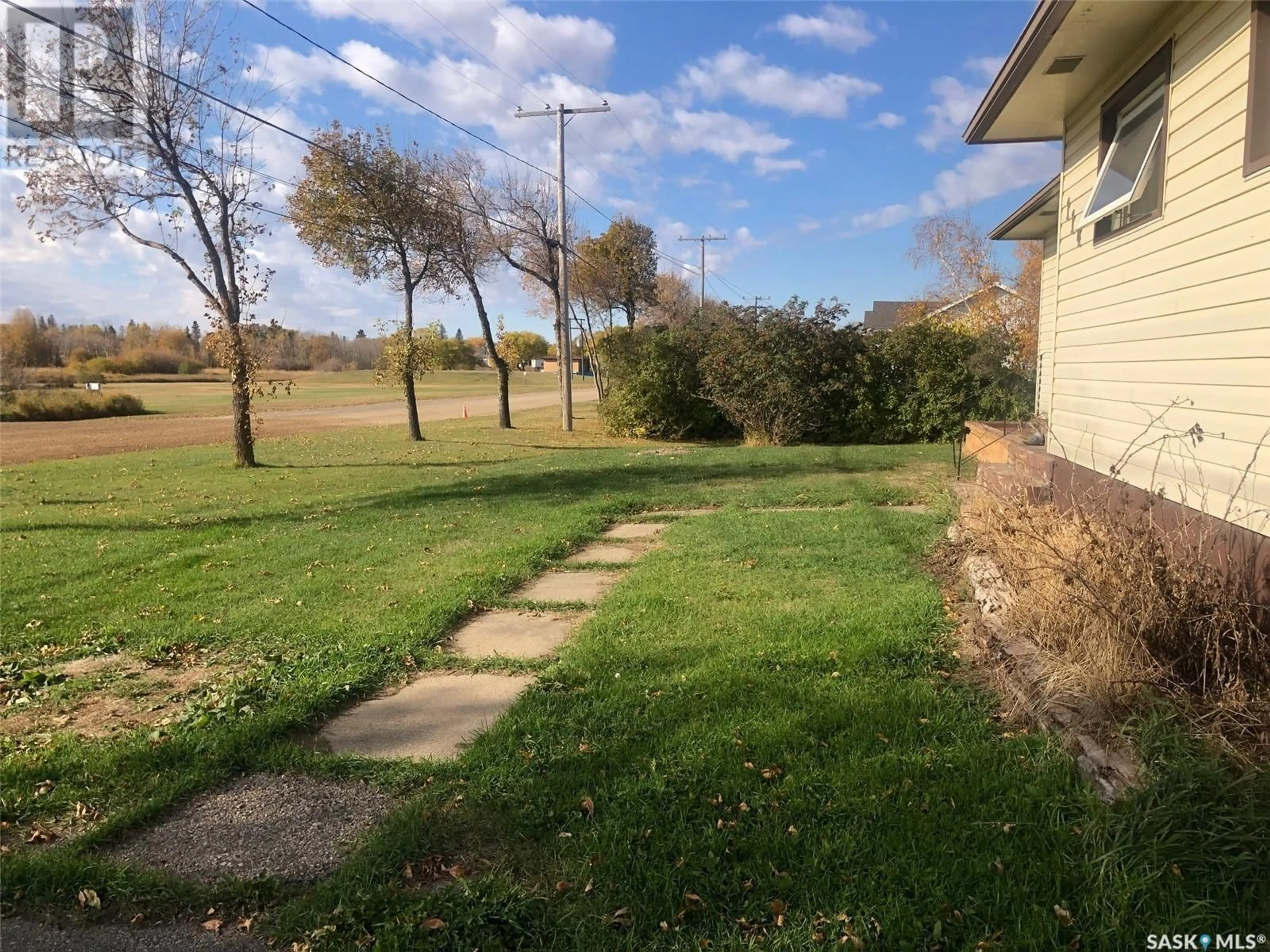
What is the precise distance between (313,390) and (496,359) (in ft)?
138

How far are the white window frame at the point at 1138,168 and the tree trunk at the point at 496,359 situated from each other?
60.2 ft

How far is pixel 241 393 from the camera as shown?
14.5 m

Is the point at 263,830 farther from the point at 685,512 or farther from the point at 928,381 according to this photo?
the point at 928,381

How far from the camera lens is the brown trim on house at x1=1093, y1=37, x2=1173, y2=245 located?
507 centimetres

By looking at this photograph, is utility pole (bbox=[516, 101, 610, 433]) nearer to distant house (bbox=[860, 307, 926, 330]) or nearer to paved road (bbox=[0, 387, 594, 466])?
paved road (bbox=[0, 387, 594, 466])

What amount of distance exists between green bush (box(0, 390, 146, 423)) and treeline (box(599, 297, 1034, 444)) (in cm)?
2823

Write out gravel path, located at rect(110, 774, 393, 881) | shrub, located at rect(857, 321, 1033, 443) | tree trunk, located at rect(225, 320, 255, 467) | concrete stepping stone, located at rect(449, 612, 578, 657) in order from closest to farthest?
1. gravel path, located at rect(110, 774, 393, 881)
2. concrete stepping stone, located at rect(449, 612, 578, 657)
3. tree trunk, located at rect(225, 320, 255, 467)
4. shrub, located at rect(857, 321, 1033, 443)

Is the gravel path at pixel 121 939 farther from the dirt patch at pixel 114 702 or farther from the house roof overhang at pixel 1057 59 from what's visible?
the house roof overhang at pixel 1057 59

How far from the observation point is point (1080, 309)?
6699 millimetres

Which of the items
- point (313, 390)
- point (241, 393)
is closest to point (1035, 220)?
point (241, 393)

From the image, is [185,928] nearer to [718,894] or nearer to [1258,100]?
[718,894]

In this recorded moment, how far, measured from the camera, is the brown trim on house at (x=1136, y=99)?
200 inches

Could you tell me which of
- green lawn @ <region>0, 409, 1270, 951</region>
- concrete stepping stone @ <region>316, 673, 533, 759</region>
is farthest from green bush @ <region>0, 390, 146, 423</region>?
concrete stepping stone @ <region>316, 673, 533, 759</region>

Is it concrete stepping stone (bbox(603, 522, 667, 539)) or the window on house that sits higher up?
the window on house
